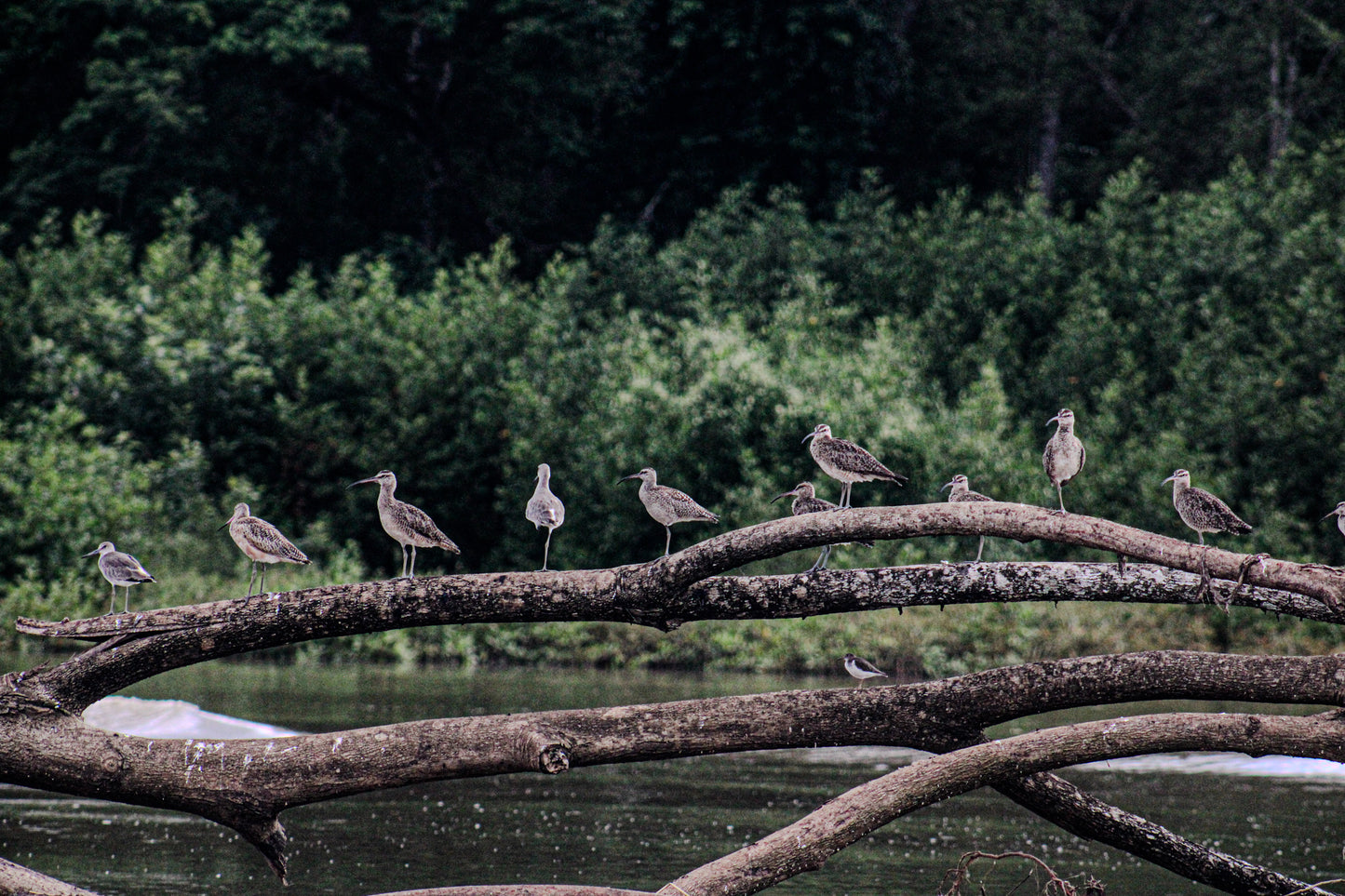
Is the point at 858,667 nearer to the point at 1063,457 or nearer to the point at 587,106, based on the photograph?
the point at 1063,457

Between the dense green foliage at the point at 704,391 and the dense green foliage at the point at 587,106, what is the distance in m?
2.51

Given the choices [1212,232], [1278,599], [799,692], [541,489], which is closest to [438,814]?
[541,489]

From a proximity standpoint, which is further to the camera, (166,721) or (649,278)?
(649,278)

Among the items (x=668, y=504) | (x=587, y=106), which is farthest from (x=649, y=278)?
(x=668, y=504)

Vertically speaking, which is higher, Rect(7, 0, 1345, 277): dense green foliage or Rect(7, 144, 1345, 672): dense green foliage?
Rect(7, 0, 1345, 277): dense green foliage

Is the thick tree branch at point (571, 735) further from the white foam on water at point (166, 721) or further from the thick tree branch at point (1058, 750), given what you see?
the white foam on water at point (166, 721)

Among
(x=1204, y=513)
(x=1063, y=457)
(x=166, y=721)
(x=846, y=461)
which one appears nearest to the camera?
(x=1204, y=513)

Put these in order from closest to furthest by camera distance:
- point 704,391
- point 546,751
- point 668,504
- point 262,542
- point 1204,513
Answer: point 546,751, point 1204,513, point 262,542, point 668,504, point 704,391

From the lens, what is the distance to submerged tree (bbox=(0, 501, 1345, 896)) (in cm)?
673

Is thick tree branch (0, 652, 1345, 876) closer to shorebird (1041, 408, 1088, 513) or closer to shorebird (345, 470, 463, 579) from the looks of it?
shorebird (1041, 408, 1088, 513)

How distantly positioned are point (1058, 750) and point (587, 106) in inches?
1464

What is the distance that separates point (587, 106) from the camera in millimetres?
42312

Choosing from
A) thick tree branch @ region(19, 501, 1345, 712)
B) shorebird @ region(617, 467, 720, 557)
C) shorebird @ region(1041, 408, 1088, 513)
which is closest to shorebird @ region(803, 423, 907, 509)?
shorebird @ region(617, 467, 720, 557)

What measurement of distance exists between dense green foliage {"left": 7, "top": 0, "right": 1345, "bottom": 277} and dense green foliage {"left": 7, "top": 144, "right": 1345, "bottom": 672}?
251cm
